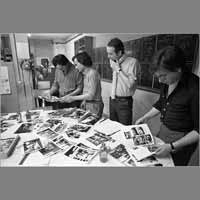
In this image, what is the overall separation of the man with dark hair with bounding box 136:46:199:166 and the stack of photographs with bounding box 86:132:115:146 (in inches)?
11.8

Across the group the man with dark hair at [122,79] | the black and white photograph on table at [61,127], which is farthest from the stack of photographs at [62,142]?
the man with dark hair at [122,79]

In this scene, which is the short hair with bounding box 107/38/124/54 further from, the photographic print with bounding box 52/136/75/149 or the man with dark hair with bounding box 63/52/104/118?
the photographic print with bounding box 52/136/75/149

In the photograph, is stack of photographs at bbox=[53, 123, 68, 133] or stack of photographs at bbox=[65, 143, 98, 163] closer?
stack of photographs at bbox=[65, 143, 98, 163]

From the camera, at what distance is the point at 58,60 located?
1.27 m

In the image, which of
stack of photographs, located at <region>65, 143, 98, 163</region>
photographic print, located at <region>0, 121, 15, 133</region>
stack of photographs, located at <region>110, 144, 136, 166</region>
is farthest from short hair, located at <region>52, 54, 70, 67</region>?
stack of photographs, located at <region>110, 144, 136, 166</region>

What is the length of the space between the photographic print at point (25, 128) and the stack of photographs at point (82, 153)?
411 mm

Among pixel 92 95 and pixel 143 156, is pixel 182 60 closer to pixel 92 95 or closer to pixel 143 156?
pixel 143 156

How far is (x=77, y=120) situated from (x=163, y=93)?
2.28 feet

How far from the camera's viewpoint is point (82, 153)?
2.31 ft

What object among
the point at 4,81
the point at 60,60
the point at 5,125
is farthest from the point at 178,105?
the point at 4,81

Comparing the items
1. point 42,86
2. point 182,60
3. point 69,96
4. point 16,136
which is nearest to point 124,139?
point 182,60

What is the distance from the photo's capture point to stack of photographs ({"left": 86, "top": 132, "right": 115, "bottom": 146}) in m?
0.80

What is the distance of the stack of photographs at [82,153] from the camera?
0.67 m

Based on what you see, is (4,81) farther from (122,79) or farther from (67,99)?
(122,79)
